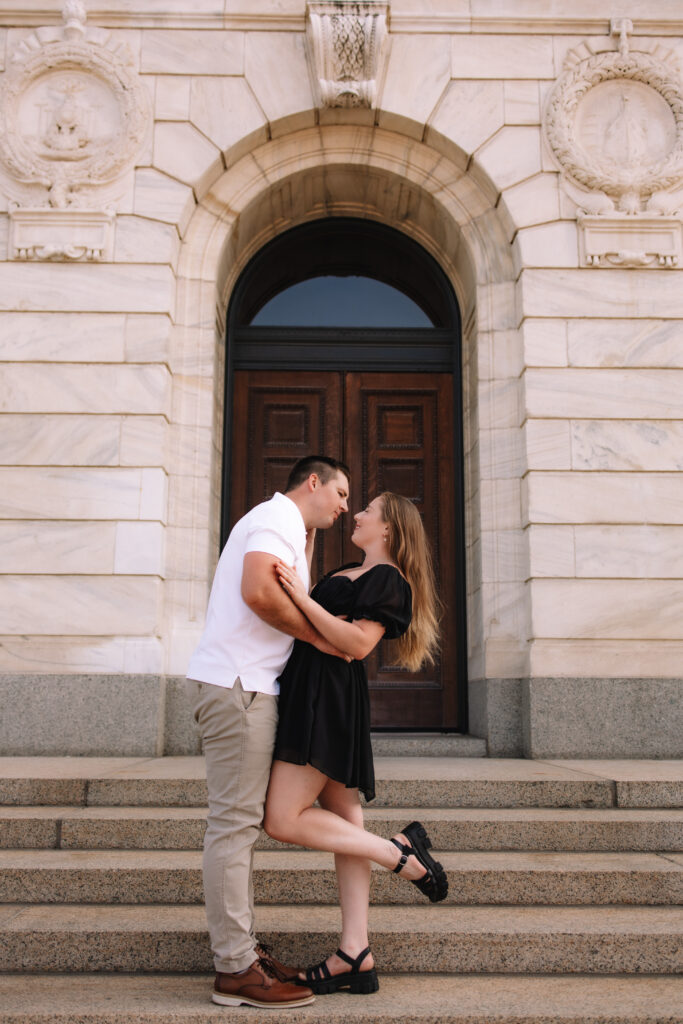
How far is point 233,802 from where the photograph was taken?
324 centimetres

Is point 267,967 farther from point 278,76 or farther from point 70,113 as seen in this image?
point 278,76

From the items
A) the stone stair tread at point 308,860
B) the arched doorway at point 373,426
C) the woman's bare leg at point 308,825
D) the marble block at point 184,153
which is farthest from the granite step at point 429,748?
the marble block at point 184,153

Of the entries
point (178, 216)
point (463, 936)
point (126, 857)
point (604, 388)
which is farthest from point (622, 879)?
point (178, 216)

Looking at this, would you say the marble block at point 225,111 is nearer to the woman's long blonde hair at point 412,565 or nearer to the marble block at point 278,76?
the marble block at point 278,76

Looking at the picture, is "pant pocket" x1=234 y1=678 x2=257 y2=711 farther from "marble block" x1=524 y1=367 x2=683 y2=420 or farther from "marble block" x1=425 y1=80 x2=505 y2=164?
"marble block" x1=425 y1=80 x2=505 y2=164

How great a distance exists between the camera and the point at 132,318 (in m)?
7.69

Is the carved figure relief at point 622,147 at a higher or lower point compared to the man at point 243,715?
higher

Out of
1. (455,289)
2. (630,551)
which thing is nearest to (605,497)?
(630,551)

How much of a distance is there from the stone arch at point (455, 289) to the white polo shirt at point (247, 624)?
414 centimetres

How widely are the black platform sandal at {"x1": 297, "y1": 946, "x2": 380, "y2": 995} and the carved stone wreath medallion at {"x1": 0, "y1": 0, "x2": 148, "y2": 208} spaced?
6.61m

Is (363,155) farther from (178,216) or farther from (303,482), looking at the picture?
(303,482)

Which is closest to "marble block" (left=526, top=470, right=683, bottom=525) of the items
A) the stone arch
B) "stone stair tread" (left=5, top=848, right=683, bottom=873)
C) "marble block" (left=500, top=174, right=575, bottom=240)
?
the stone arch

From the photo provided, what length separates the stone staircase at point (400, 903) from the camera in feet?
11.2

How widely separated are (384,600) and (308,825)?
2.89 ft
